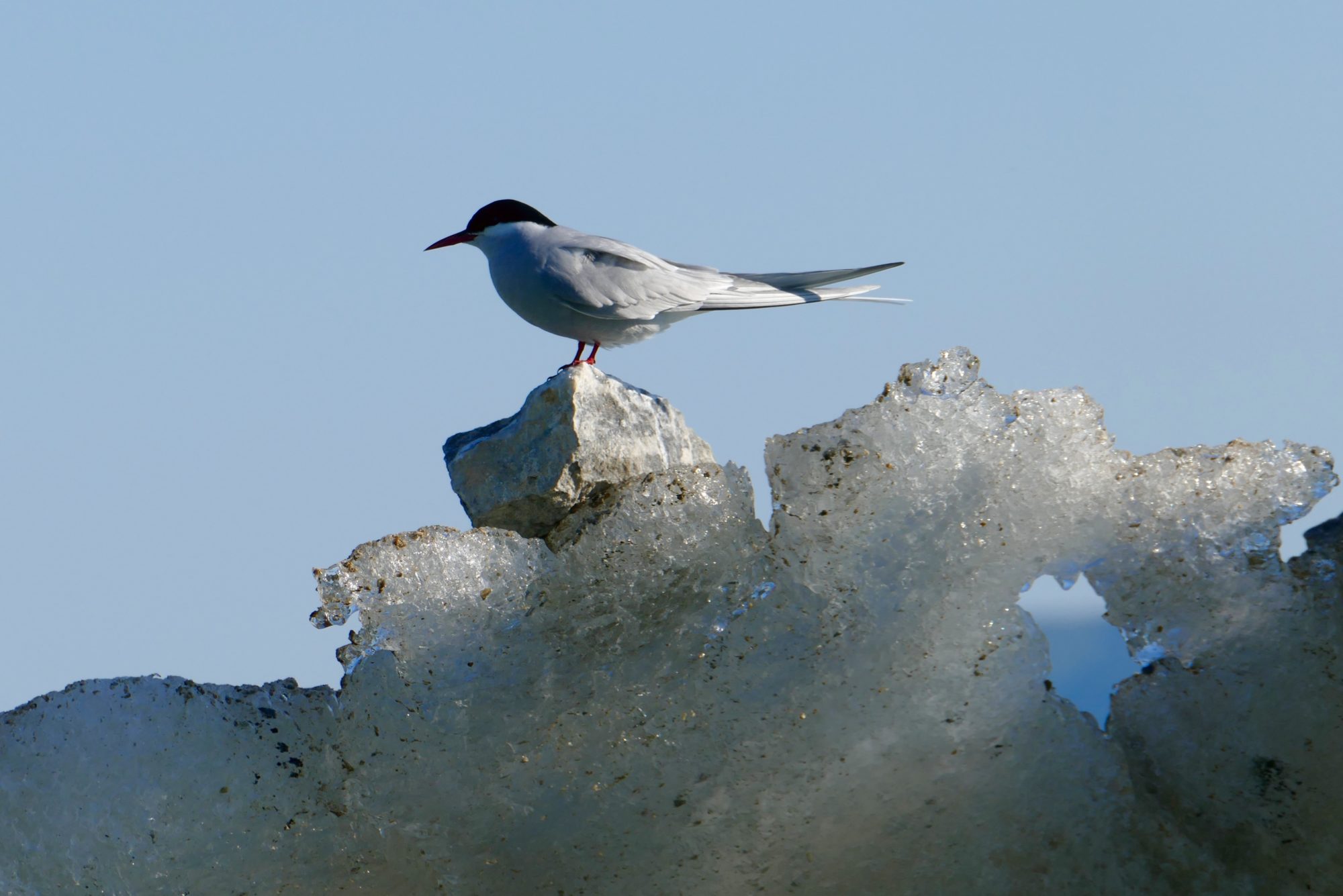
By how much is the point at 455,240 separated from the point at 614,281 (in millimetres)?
798

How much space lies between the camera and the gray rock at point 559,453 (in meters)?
3.41

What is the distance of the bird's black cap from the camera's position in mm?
4496

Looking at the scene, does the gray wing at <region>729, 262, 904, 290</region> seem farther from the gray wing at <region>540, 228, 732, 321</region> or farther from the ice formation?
the ice formation

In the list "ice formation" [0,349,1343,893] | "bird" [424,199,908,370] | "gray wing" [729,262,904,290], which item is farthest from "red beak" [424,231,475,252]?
"ice formation" [0,349,1343,893]

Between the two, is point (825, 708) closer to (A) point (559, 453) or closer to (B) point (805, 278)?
(A) point (559, 453)

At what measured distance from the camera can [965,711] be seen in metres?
2.54

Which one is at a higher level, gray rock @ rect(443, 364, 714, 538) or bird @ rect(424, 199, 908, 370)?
bird @ rect(424, 199, 908, 370)

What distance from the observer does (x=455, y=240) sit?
4.62m

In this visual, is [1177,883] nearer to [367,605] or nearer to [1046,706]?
[1046,706]

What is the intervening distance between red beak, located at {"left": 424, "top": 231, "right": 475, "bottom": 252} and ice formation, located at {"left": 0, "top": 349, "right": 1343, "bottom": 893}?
2.07 metres

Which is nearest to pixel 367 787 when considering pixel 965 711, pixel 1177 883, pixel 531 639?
pixel 531 639

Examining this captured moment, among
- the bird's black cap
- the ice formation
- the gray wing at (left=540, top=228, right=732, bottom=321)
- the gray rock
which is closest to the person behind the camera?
the ice formation

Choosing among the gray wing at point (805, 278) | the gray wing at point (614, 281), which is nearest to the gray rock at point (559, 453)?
the gray wing at point (614, 281)

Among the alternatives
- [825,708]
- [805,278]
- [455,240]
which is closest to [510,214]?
[455,240]
